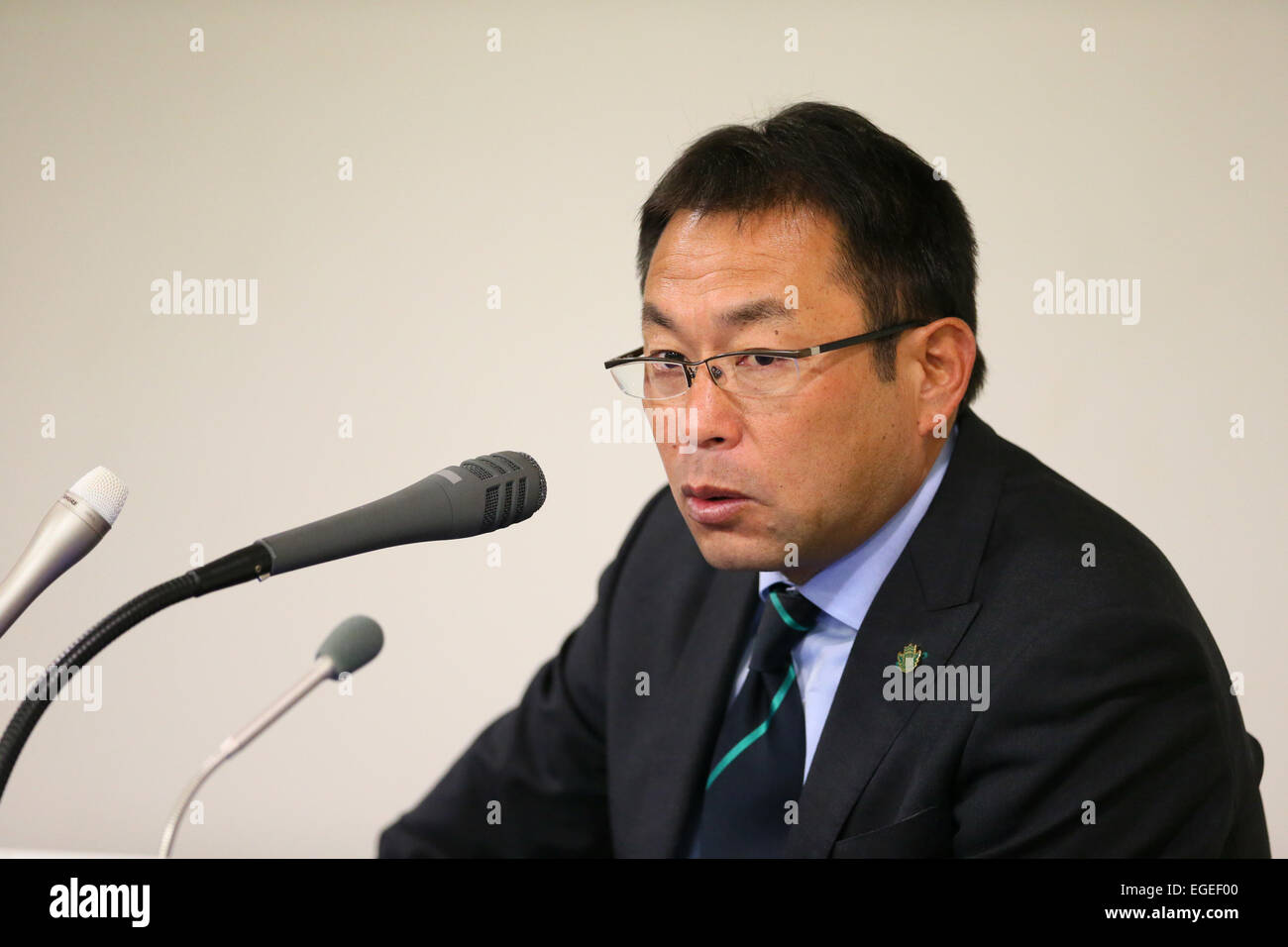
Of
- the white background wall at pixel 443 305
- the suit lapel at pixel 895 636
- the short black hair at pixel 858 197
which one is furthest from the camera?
the white background wall at pixel 443 305

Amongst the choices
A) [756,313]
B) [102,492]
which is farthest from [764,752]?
[102,492]

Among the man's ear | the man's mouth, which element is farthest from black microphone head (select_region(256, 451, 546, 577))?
the man's ear

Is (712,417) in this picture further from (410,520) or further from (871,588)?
(410,520)

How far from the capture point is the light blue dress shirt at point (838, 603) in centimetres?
175

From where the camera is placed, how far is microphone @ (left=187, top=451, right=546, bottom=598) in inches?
37.9

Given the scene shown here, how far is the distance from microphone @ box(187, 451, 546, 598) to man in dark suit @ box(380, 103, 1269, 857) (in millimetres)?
517

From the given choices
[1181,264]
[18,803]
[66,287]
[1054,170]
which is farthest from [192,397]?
[1181,264]

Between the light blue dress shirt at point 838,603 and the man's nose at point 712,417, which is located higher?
the man's nose at point 712,417

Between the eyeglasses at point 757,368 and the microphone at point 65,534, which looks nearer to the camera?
the microphone at point 65,534

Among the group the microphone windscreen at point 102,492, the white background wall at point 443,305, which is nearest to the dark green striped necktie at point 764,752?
the microphone windscreen at point 102,492

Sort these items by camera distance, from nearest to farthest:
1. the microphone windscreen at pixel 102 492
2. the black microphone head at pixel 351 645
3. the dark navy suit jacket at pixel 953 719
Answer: the microphone windscreen at pixel 102 492
the black microphone head at pixel 351 645
the dark navy suit jacket at pixel 953 719

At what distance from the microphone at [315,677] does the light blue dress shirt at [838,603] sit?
27.9 inches

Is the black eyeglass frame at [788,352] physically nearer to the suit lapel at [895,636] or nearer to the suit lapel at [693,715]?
the suit lapel at [895,636]

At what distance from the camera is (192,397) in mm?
3244
